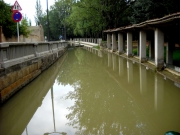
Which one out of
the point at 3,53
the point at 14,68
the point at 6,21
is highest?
the point at 6,21

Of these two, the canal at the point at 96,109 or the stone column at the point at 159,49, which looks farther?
the stone column at the point at 159,49

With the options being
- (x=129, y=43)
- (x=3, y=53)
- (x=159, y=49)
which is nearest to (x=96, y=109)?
(x=3, y=53)

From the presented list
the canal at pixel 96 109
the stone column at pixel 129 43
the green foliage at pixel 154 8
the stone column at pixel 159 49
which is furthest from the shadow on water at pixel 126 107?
the stone column at pixel 129 43

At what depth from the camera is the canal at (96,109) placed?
5074 millimetres

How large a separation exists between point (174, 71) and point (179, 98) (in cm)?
333

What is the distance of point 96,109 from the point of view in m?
6.43

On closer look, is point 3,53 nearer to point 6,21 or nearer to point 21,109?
point 21,109

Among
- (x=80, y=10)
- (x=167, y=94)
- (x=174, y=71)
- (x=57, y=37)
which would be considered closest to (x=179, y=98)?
(x=167, y=94)

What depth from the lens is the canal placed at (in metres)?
5.07

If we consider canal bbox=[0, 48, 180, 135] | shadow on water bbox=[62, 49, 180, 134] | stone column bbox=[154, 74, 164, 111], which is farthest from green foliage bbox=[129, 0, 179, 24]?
canal bbox=[0, 48, 180, 135]

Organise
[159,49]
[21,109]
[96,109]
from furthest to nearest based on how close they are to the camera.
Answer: [159,49]
[21,109]
[96,109]

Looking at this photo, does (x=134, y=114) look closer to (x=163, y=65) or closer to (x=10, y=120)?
(x=10, y=120)

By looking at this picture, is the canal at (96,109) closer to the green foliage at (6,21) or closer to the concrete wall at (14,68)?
the concrete wall at (14,68)

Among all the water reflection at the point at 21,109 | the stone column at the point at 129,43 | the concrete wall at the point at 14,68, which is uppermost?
the stone column at the point at 129,43
